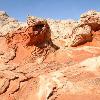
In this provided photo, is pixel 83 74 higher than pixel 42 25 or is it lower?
lower

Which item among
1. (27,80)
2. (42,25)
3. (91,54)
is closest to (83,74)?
(27,80)

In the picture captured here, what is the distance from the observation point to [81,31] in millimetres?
17500

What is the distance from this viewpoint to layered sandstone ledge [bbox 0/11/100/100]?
390 inches

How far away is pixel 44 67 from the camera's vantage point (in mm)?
12188

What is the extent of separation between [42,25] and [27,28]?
2.75 ft

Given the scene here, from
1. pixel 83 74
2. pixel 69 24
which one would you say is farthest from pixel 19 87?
pixel 69 24

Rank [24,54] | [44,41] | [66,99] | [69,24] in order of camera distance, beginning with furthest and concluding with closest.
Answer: [69,24], [44,41], [24,54], [66,99]

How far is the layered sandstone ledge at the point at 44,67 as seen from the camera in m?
9.91

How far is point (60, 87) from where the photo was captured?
9.96m

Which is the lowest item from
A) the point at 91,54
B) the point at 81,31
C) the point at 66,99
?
the point at 66,99

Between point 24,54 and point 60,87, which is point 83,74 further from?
point 24,54

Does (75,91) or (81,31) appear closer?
(75,91)

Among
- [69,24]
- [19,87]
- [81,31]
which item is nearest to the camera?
[19,87]

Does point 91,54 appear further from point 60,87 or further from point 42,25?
point 60,87
